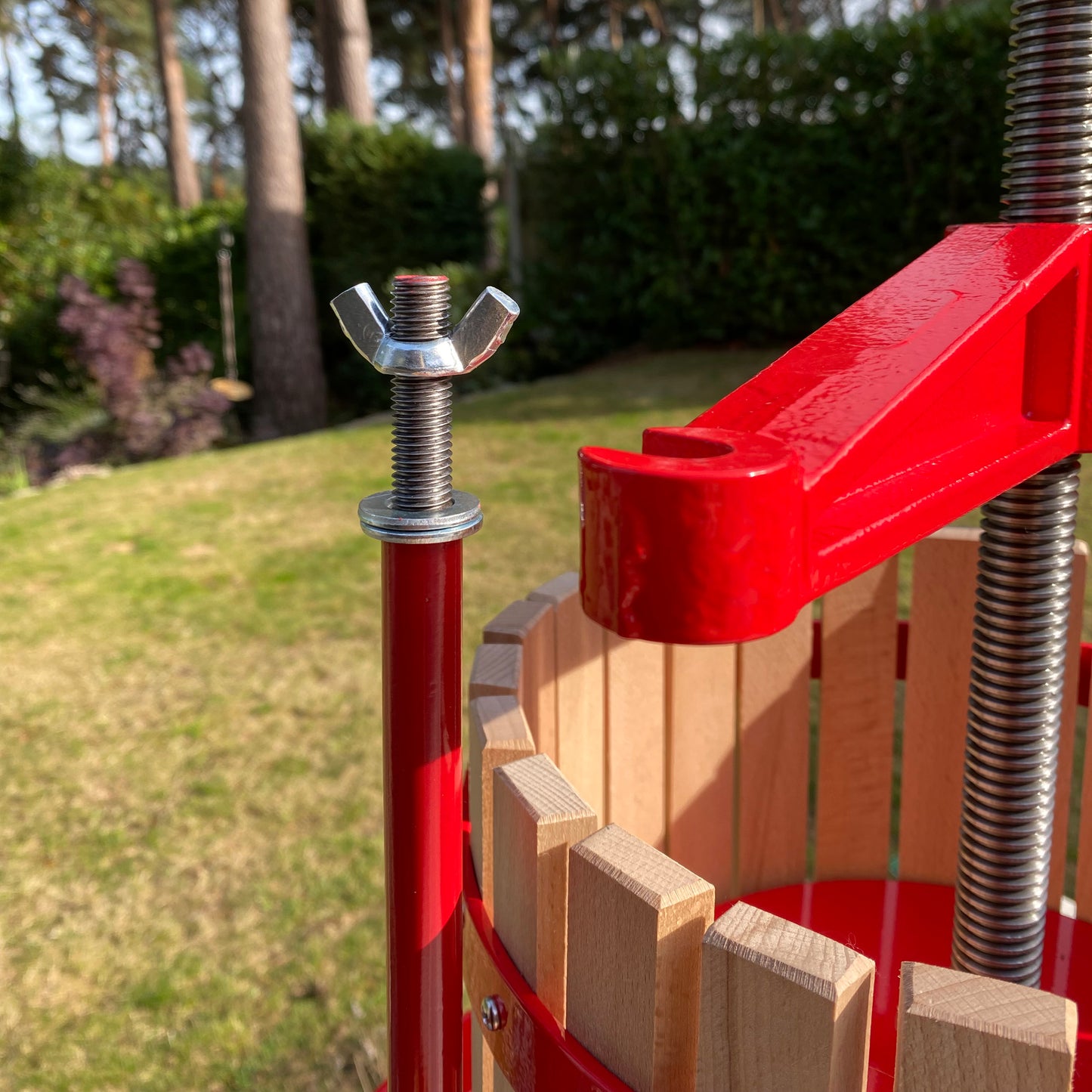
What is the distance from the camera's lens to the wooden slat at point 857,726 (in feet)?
5.53

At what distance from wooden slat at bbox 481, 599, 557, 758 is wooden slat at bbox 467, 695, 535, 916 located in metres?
0.16

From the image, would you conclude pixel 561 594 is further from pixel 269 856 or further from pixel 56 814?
pixel 56 814

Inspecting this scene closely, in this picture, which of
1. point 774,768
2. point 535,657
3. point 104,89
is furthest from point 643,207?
point 104,89

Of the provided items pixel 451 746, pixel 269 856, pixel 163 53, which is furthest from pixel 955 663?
pixel 163 53

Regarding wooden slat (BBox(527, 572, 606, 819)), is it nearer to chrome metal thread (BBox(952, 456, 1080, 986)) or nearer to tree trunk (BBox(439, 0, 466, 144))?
chrome metal thread (BBox(952, 456, 1080, 986))

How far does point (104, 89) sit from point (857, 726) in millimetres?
30361

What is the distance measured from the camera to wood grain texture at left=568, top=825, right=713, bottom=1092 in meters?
0.74

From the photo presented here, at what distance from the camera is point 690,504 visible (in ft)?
2.00

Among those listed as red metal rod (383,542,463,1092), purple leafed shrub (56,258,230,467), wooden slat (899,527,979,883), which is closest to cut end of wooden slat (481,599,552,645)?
red metal rod (383,542,463,1092)

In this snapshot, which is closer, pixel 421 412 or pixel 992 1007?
pixel 992 1007

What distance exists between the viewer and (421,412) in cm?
94

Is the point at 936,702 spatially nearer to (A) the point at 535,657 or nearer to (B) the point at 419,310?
(A) the point at 535,657

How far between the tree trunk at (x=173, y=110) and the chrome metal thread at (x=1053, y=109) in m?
20.0

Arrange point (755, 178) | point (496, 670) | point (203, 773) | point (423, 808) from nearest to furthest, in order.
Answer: point (423, 808) < point (496, 670) < point (203, 773) < point (755, 178)
